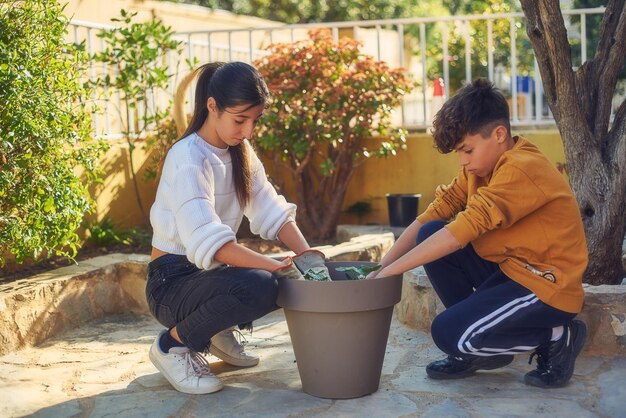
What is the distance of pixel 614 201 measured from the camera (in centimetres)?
387

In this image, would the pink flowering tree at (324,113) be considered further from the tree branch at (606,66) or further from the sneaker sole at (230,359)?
the sneaker sole at (230,359)

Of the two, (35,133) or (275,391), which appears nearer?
(275,391)

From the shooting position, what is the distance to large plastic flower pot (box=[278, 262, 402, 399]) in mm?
2912

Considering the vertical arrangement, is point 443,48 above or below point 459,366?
above

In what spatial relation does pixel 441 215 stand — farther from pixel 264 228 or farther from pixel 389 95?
pixel 389 95

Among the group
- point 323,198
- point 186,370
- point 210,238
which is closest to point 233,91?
point 210,238

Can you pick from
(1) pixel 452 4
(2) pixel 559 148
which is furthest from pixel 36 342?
(1) pixel 452 4

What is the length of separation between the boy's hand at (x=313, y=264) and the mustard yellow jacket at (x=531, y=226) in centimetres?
48

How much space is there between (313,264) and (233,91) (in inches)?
Answer: 27.3

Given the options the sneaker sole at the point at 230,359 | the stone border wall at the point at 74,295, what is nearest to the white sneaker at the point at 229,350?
the sneaker sole at the point at 230,359

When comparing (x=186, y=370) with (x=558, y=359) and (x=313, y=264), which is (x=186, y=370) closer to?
(x=313, y=264)

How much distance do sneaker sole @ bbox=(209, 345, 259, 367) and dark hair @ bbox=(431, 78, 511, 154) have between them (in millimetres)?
1195

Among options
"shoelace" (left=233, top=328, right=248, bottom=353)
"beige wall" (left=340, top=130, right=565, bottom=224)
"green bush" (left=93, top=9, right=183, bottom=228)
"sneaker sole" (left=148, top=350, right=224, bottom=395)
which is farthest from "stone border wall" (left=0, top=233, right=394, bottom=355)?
"beige wall" (left=340, top=130, right=565, bottom=224)

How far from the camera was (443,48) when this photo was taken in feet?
22.7
